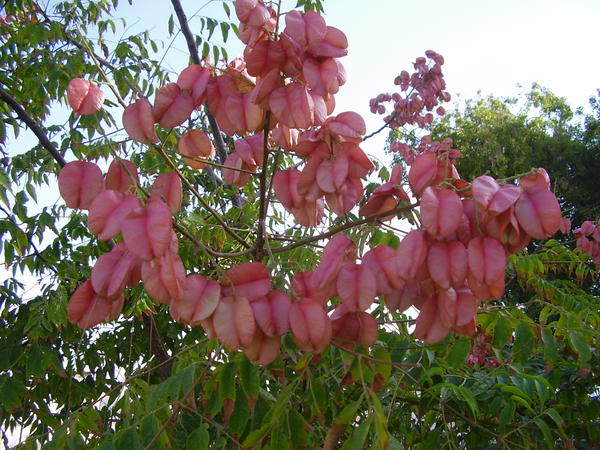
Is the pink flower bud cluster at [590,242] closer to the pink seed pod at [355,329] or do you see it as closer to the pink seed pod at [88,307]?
the pink seed pod at [355,329]

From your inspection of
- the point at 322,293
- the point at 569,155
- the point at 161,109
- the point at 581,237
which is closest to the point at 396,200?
the point at 322,293

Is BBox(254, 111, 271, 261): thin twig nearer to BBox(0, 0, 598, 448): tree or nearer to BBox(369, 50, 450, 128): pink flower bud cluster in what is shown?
BBox(0, 0, 598, 448): tree

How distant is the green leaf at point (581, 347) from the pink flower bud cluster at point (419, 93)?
3.98m

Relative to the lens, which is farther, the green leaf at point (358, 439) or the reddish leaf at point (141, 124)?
the reddish leaf at point (141, 124)

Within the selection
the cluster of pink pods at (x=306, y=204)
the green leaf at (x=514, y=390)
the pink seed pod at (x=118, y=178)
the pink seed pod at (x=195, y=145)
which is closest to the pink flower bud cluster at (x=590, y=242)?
the green leaf at (x=514, y=390)

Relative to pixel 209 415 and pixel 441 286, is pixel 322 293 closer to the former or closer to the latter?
pixel 441 286

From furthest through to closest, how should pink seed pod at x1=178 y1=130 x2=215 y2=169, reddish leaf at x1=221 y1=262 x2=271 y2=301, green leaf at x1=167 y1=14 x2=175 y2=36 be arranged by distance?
1. green leaf at x1=167 y1=14 x2=175 y2=36
2. pink seed pod at x1=178 y1=130 x2=215 y2=169
3. reddish leaf at x1=221 y1=262 x2=271 y2=301

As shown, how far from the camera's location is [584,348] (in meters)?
1.43

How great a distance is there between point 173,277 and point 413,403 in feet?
3.32

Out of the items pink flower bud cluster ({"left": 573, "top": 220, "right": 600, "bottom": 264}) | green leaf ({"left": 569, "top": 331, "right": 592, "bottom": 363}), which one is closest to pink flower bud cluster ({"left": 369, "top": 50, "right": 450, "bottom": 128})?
pink flower bud cluster ({"left": 573, "top": 220, "right": 600, "bottom": 264})

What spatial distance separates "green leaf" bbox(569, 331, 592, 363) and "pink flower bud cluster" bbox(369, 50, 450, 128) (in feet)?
13.1

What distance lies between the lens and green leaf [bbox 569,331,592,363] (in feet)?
4.65

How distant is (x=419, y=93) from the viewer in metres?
5.44

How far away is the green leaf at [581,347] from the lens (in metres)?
1.42
